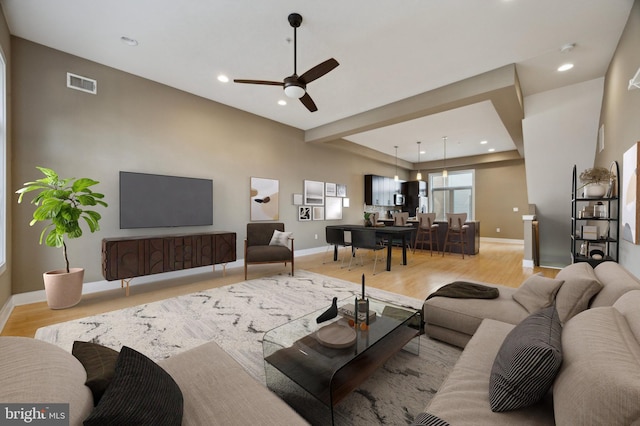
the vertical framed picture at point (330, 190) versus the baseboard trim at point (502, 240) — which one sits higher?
the vertical framed picture at point (330, 190)

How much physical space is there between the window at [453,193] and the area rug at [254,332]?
8027 millimetres

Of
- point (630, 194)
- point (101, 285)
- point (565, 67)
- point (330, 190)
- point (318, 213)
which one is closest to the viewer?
point (630, 194)

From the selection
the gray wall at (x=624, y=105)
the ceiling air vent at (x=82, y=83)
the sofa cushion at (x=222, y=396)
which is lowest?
the sofa cushion at (x=222, y=396)

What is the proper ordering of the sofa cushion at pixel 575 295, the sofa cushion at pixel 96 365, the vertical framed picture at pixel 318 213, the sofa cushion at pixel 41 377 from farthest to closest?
the vertical framed picture at pixel 318 213 → the sofa cushion at pixel 575 295 → the sofa cushion at pixel 96 365 → the sofa cushion at pixel 41 377

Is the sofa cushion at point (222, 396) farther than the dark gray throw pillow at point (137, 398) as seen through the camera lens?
Yes

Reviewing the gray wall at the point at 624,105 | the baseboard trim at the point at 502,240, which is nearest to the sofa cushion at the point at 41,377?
the gray wall at the point at 624,105

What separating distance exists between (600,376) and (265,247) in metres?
4.29

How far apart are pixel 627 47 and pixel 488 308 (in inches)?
125

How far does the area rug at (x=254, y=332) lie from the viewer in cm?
165

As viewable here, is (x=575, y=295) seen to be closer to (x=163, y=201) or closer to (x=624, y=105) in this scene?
(x=624, y=105)

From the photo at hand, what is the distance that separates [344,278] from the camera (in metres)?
4.52

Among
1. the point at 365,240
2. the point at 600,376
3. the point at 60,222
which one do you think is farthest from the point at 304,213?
the point at 600,376

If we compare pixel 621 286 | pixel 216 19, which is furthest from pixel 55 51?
pixel 621 286

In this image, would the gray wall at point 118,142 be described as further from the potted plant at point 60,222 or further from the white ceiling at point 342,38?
the potted plant at point 60,222
